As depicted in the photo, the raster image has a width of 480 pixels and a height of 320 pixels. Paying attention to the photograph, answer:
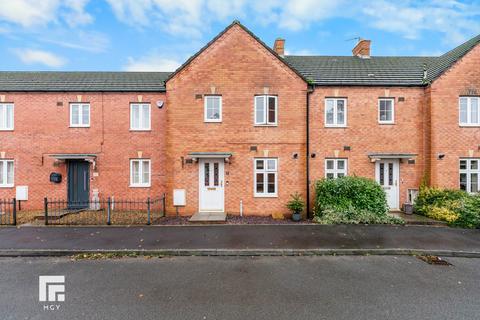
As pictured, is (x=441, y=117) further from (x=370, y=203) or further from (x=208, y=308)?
(x=208, y=308)

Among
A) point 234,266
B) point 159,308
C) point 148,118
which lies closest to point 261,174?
point 234,266

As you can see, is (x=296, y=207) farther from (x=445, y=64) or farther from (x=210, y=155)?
(x=445, y=64)

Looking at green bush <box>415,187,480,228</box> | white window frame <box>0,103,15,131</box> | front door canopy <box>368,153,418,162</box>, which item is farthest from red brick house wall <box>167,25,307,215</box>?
white window frame <box>0,103,15,131</box>

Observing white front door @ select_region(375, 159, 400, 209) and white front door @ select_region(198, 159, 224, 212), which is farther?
white front door @ select_region(375, 159, 400, 209)

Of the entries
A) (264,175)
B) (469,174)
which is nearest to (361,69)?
(469,174)

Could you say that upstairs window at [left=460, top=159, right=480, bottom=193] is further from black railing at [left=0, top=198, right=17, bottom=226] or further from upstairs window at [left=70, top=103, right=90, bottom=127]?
black railing at [left=0, top=198, right=17, bottom=226]

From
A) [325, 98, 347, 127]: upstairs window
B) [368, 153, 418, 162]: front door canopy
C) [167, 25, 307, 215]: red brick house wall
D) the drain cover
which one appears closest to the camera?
the drain cover

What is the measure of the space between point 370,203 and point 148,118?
11.0m

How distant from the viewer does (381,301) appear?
14.3 feet

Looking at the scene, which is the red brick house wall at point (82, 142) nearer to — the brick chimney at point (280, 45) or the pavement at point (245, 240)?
the pavement at point (245, 240)

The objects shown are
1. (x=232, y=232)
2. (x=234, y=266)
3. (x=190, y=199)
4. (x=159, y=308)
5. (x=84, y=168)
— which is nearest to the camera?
(x=159, y=308)

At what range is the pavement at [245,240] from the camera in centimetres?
662

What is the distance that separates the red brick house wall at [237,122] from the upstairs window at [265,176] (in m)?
0.23

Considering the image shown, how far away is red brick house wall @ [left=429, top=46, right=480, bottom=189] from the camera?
11.0 meters
